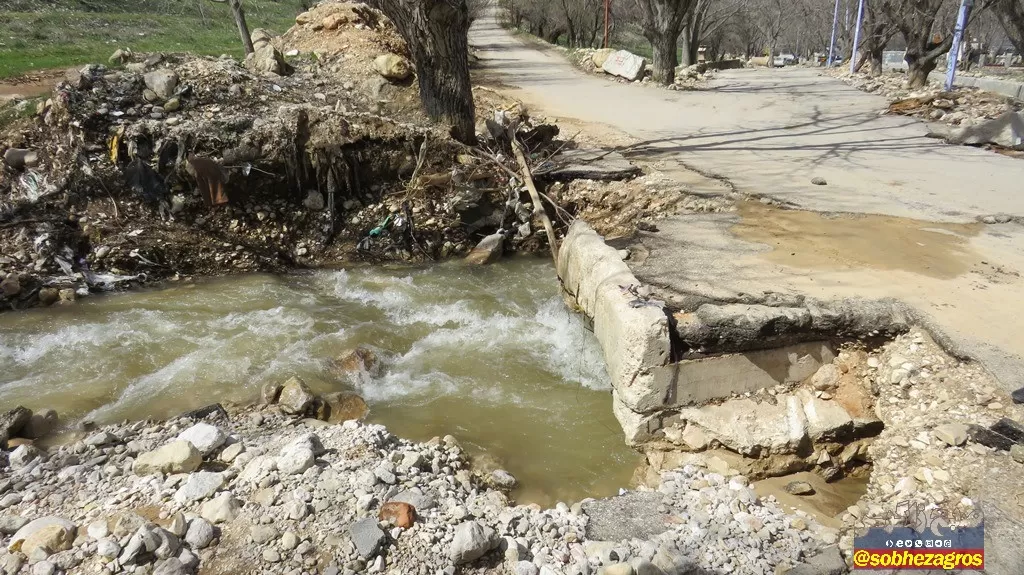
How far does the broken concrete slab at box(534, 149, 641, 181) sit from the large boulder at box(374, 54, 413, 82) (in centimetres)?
267

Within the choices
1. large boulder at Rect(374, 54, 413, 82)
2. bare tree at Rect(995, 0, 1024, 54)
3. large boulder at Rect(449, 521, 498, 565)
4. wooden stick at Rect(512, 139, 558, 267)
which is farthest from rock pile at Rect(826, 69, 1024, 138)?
large boulder at Rect(449, 521, 498, 565)

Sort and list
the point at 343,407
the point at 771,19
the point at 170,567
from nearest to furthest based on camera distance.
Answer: the point at 170,567
the point at 343,407
the point at 771,19

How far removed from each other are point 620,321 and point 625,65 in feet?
42.4

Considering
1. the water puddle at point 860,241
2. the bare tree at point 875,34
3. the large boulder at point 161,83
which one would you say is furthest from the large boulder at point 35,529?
the bare tree at point 875,34

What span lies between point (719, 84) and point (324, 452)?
14668 millimetres

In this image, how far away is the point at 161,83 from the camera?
6254 mm

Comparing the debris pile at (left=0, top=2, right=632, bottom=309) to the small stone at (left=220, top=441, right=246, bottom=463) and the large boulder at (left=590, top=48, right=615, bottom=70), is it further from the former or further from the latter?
the large boulder at (left=590, top=48, right=615, bottom=70)

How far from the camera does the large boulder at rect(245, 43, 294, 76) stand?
7.70m

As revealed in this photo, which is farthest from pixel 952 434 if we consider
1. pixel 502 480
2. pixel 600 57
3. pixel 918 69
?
pixel 600 57

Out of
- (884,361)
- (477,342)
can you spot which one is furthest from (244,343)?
(884,361)

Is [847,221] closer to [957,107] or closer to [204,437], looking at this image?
[204,437]

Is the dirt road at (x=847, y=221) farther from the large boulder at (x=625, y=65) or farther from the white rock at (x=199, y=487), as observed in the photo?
the large boulder at (x=625, y=65)

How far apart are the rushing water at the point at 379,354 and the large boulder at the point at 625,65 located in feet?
34.6

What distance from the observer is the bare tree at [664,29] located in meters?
13.0
